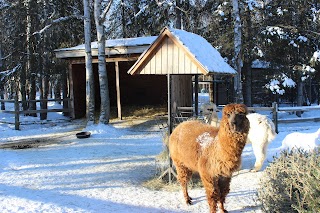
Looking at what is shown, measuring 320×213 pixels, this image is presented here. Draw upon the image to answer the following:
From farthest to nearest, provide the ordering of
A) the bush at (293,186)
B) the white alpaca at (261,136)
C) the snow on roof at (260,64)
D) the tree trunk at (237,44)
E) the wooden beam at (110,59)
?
1. the snow on roof at (260,64)
2. the wooden beam at (110,59)
3. the tree trunk at (237,44)
4. the white alpaca at (261,136)
5. the bush at (293,186)

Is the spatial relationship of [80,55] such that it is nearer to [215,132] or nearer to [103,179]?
[103,179]

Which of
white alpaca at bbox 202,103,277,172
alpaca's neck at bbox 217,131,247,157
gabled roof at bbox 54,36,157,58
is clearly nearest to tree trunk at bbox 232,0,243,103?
gabled roof at bbox 54,36,157,58

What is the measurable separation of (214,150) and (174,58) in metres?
2.70

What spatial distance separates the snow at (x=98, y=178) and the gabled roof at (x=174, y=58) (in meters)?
2.29

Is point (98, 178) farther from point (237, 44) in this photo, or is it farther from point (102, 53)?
point (237, 44)

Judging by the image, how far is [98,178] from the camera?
7008 millimetres

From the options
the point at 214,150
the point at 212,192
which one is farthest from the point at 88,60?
the point at 212,192

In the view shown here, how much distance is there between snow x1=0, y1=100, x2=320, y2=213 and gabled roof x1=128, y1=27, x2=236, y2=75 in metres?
2.29

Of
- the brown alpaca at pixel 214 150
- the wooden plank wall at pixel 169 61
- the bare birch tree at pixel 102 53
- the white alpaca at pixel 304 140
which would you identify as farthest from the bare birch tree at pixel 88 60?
the white alpaca at pixel 304 140

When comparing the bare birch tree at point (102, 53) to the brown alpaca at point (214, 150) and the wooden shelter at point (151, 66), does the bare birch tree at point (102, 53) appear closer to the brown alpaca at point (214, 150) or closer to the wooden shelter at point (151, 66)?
the wooden shelter at point (151, 66)

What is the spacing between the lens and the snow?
17.4 feet

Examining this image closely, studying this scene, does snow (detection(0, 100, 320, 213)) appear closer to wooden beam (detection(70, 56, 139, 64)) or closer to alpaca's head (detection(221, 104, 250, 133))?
alpaca's head (detection(221, 104, 250, 133))

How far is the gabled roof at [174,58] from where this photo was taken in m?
6.51

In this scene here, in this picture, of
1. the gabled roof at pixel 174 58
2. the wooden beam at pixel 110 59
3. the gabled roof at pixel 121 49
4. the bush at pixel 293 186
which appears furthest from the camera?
the wooden beam at pixel 110 59
